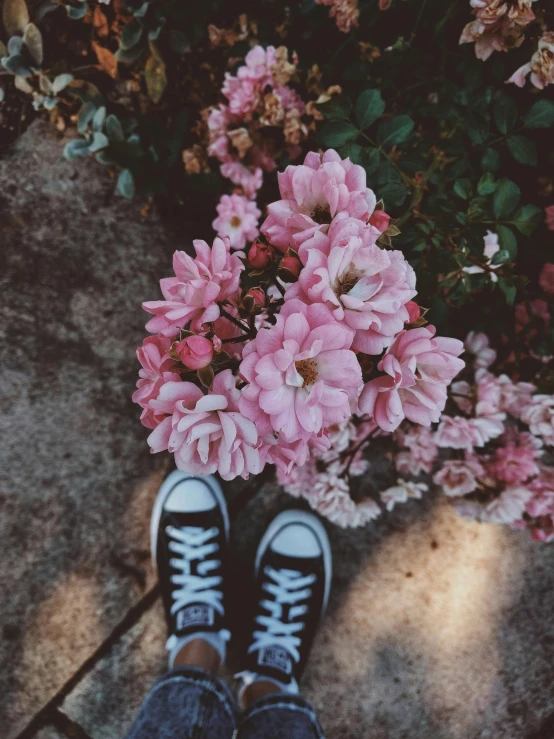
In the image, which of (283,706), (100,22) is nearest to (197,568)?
(283,706)

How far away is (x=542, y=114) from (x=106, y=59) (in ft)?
3.97

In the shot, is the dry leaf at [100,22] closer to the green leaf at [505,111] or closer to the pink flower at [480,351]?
the green leaf at [505,111]

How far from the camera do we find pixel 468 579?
5.19 feet

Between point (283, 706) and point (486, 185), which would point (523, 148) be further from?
point (283, 706)

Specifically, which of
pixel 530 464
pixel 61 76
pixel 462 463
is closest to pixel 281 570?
pixel 462 463

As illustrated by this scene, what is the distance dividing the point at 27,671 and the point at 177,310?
1427 mm

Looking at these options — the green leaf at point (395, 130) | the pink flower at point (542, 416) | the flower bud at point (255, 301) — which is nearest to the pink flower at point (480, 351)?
the pink flower at point (542, 416)

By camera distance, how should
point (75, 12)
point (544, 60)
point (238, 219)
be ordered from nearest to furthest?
point (544, 60), point (238, 219), point (75, 12)

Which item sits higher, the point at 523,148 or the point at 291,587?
the point at 523,148

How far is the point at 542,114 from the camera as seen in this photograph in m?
0.92

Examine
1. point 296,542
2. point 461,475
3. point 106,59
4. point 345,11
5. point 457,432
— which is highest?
point 345,11

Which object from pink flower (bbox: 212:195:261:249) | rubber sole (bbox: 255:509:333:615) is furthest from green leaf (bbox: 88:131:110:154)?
rubber sole (bbox: 255:509:333:615)

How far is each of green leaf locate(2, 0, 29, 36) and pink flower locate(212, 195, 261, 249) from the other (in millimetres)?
779

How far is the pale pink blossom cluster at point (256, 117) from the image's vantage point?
41.9 inches
